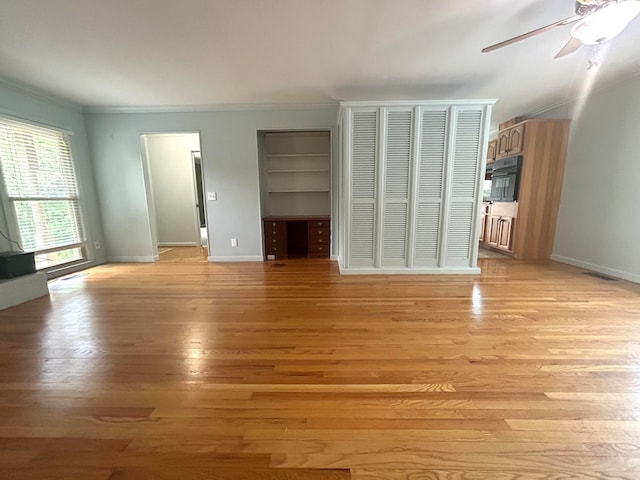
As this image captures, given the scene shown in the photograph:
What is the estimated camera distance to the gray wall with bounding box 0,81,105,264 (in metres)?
3.32

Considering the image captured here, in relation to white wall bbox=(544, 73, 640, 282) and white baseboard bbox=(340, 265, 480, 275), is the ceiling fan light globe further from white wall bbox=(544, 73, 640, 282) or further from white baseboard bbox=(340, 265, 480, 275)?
white baseboard bbox=(340, 265, 480, 275)

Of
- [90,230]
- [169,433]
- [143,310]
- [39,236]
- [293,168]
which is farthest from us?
[293,168]

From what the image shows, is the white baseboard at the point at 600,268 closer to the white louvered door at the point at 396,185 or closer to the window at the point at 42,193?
the white louvered door at the point at 396,185

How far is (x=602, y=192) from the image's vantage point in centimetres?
371

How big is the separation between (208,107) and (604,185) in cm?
622

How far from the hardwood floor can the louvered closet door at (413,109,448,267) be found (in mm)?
951

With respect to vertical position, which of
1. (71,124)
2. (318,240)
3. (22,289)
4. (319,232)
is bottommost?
(22,289)

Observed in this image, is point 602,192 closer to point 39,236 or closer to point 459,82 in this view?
point 459,82

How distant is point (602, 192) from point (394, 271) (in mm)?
3237

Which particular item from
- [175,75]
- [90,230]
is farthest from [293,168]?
[90,230]

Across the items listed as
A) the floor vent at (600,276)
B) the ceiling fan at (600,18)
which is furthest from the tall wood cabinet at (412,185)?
the floor vent at (600,276)

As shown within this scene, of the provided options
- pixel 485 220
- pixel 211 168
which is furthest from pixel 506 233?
pixel 211 168

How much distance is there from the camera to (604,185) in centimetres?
368

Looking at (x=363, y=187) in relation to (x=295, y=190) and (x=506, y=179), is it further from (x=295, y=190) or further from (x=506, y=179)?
(x=506, y=179)
